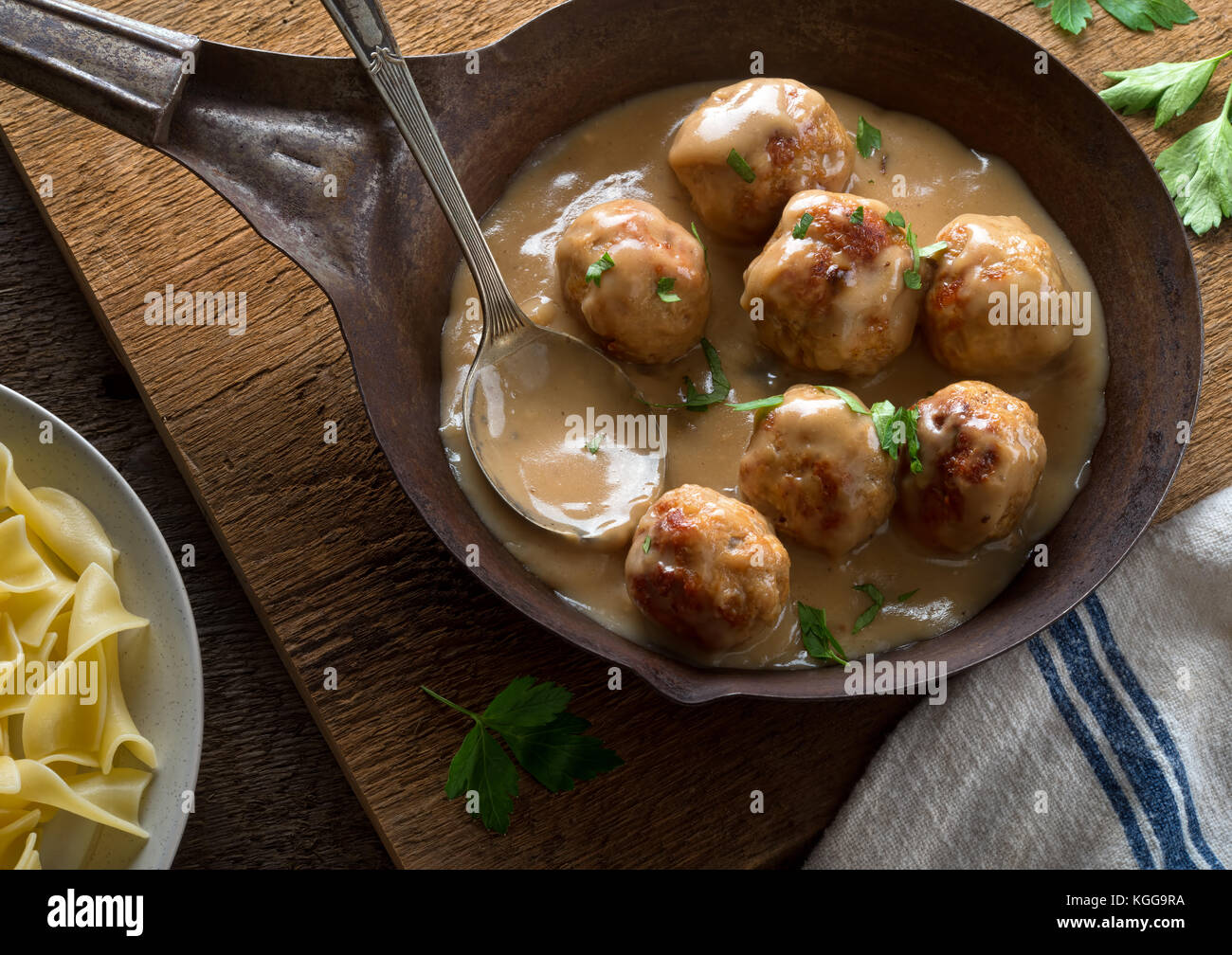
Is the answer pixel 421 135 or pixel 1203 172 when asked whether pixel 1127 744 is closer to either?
pixel 1203 172

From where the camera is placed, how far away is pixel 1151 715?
130 inches

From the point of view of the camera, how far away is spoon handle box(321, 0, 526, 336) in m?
2.87

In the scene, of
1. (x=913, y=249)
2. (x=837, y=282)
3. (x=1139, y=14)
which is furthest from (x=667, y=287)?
(x=1139, y=14)

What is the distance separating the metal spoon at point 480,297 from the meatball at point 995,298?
2.89 ft

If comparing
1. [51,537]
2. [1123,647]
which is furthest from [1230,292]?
[51,537]

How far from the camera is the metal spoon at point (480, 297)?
2.89m

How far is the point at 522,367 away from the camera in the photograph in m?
3.18

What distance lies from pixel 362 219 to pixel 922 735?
2149 millimetres

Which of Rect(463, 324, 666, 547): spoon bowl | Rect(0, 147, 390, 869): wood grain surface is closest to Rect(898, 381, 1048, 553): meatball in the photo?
Rect(463, 324, 666, 547): spoon bowl

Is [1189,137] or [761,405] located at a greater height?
[1189,137]

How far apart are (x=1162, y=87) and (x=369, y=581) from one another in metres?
2.97

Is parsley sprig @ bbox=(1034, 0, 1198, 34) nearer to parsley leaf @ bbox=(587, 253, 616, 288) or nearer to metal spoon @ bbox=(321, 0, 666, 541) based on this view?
parsley leaf @ bbox=(587, 253, 616, 288)

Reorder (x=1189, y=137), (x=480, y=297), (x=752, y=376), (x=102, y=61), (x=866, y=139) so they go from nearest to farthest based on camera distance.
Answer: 1. (x=102, y=61)
2. (x=480, y=297)
3. (x=752, y=376)
4. (x=866, y=139)
5. (x=1189, y=137)

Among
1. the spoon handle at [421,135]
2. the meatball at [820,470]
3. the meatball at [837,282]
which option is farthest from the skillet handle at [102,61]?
the meatball at [820,470]
